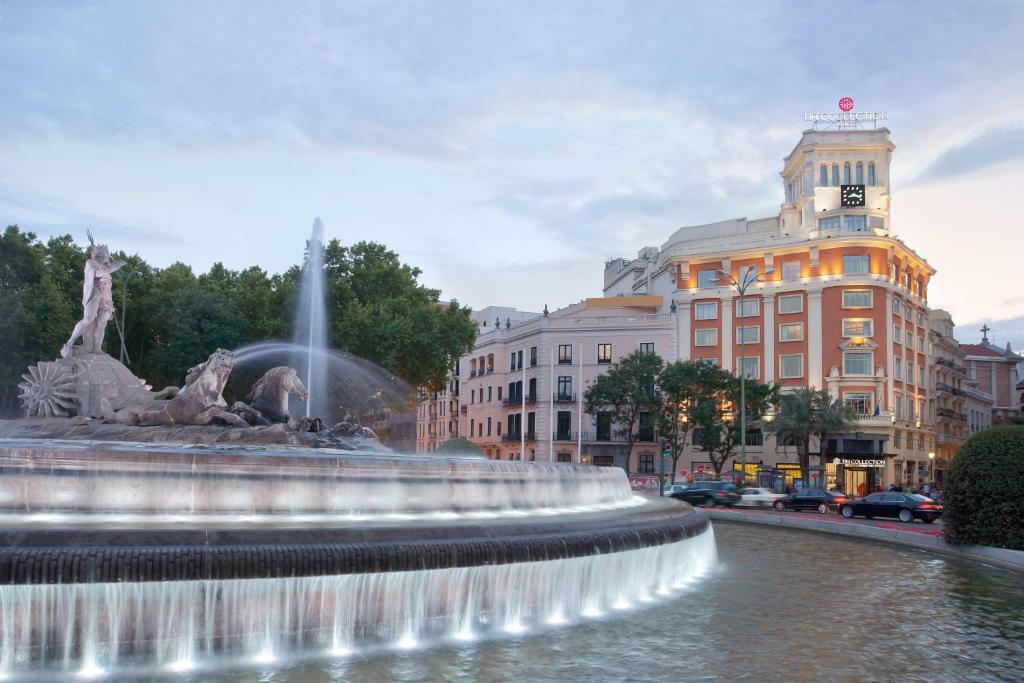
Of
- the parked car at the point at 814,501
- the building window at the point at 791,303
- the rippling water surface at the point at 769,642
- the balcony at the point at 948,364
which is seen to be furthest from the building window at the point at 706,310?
the rippling water surface at the point at 769,642

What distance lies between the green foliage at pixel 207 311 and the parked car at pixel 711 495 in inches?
551

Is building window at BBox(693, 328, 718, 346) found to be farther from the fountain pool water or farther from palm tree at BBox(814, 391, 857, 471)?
the fountain pool water

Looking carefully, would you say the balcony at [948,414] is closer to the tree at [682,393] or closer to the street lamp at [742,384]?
the street lamp at [742,384]

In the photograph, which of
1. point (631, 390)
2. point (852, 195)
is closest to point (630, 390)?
point (631, 390)

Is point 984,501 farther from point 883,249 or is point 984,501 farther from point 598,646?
point 883,249

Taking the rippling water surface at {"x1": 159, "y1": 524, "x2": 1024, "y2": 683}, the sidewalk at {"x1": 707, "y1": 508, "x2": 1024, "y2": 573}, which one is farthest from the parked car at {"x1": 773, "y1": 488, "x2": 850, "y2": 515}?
the rippling water surface at {"x1": 159, "y1": 524, "x2": 1024, "y2": 683}

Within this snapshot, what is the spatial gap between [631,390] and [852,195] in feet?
75.4

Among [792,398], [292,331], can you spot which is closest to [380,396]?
[292,331]

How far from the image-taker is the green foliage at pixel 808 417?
2094 inches

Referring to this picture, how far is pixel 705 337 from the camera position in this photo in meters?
68.3

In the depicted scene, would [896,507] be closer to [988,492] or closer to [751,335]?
Answer: [988,492]

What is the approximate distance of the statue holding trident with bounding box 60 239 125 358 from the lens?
19391 millimetres

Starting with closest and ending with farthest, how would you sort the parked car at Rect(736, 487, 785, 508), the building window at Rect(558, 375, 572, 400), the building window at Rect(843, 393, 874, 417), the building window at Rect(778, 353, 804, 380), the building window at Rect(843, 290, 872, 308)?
the parked car at Rect(736, 487, 785, 508)
the building window at Rect(843, 393, 874, 417)
the building window at Rect(843, 290, 872, 308)
the building window at Rect(778, 353, 804, 380)
the building window at Rect(558, 375, 572, 400)

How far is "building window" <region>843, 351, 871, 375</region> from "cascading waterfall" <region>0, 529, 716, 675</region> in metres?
56.4
